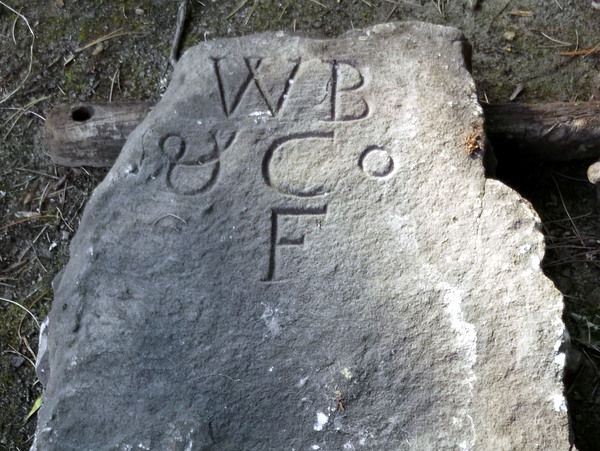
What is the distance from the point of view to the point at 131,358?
1.72 meters

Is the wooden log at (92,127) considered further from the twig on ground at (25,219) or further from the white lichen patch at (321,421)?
the white lichen patch at (321,421)

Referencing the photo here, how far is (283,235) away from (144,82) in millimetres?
1250

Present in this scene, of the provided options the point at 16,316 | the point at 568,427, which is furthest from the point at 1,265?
the point at 568,427

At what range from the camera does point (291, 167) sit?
6.04ft

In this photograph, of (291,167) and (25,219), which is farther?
(25,219)

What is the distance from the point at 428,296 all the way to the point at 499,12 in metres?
1.46

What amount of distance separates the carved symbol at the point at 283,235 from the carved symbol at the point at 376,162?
15 cm

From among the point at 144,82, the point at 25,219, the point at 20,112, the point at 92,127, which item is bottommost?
the point at 25,219

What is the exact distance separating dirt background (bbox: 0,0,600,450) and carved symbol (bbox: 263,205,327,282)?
85 centimetres

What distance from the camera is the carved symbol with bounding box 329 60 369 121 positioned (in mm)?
1891

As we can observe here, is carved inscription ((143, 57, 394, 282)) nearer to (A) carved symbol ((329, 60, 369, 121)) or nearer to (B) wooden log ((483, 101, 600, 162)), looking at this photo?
(A) carved symbol ((329, 60, 369, 121))

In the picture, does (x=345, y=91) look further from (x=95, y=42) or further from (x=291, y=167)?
(x=95, y=42)


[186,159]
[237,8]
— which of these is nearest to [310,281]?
[186,159]

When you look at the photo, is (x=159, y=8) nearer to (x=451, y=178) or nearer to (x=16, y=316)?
(x=16, y=316)
